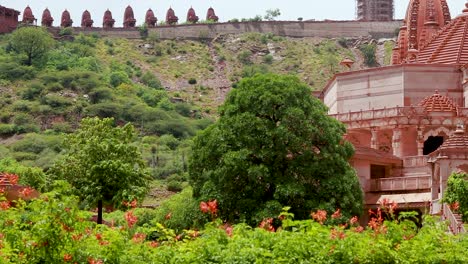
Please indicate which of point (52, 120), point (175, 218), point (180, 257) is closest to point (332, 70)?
point (52, 120)

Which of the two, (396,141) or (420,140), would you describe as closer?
(420,140)

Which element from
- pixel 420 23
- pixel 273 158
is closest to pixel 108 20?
pixel 420 23

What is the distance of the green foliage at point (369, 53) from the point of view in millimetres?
145250

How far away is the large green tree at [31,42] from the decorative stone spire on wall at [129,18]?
1222cm

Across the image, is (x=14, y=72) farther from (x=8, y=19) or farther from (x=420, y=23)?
(x=420, y=23)

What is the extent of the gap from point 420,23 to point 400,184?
20525 mm

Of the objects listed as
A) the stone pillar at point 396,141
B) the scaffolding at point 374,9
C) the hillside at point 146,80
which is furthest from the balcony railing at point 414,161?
the scaffolding at point 374,9

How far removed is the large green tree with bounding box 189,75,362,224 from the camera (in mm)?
41344

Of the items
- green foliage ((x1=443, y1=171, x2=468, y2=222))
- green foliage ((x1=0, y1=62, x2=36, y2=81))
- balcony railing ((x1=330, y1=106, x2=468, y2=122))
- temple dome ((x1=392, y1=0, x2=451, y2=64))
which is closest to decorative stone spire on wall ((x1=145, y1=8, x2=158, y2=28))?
green foliage ((x1=0, y1=62, x2=36, y2=81))

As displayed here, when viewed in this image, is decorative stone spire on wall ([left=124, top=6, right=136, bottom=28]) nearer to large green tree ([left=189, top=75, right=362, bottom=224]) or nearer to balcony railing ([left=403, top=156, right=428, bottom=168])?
balcony railing ([left=403, top=156, right=428, bottom=168])

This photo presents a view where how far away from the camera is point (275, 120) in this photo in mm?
43688

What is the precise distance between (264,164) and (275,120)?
221cm

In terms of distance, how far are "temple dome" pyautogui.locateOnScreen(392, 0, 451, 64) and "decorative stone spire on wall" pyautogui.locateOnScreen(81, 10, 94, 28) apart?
85699mm

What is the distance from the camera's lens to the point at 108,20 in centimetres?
14888
